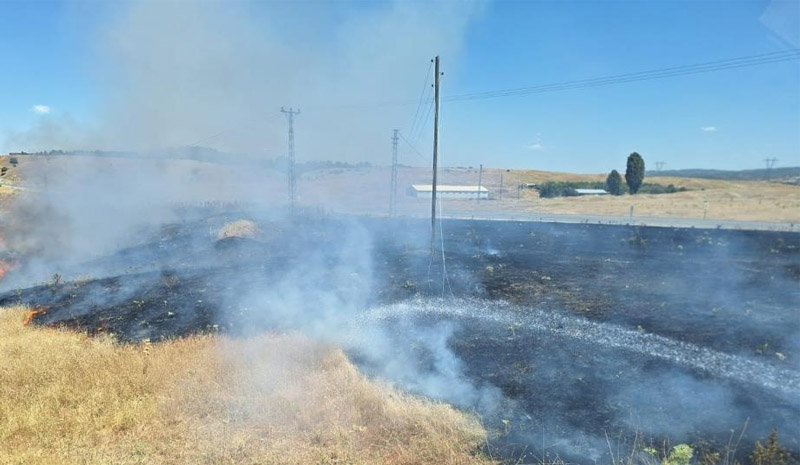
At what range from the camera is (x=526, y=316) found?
33.2 feet

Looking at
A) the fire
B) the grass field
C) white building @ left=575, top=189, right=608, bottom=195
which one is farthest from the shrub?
white building @ left=575, top=189, right=608, bottom=195

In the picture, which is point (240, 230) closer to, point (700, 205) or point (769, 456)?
point (769, 456)

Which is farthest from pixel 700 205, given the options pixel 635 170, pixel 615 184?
pixel 615 184

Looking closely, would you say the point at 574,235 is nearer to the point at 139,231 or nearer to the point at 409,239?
the point at 409,239

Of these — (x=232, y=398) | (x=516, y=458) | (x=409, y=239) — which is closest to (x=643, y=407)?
(x=516, y=458)

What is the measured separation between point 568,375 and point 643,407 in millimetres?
1231

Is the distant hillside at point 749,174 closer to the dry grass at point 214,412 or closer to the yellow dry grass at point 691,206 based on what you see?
the yellow dry grass at point 691,206

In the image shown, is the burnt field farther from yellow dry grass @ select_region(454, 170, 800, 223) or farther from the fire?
yellow dry grass @ select_region(454, 170, 800, 223)

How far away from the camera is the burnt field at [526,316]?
6.07 metres

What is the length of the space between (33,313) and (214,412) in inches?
346

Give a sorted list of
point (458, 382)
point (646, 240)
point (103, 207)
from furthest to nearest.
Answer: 1. point (103, 207)
2. point (646, 240)
3. point (458, 382)

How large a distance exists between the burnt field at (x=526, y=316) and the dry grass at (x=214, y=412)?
889mm

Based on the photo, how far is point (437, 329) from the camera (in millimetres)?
9438

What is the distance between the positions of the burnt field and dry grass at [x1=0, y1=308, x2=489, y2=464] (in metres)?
0.89
